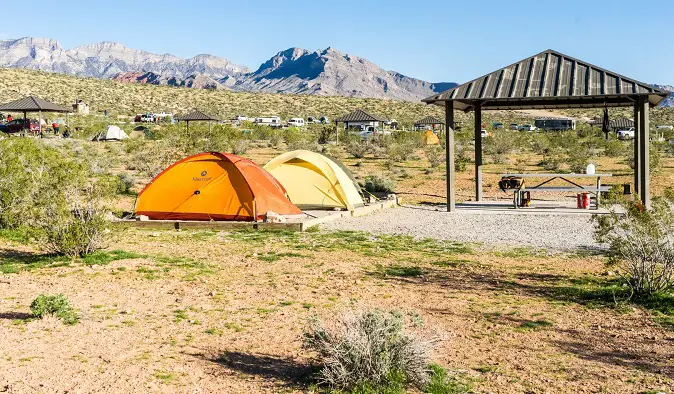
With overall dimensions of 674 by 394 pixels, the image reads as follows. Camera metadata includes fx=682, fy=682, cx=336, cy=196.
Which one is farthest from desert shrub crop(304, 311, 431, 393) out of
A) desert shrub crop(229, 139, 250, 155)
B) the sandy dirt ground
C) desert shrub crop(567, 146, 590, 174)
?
desert shrub crop(229, 139, 250, 155)

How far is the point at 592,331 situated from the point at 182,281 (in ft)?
15.3

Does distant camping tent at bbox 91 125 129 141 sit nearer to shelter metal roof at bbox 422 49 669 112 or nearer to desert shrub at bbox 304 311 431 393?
shelter metal roof at bbox 422 49 669 112

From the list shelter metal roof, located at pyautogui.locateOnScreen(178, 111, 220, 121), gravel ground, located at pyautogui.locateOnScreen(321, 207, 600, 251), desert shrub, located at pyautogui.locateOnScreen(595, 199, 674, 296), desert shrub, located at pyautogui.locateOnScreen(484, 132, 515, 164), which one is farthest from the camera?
shelter metal roof, located at pyautogui.locateOnScreen(178, 111, 220, 121)

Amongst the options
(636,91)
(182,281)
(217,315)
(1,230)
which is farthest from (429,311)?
(636,91)

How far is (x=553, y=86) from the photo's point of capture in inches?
591

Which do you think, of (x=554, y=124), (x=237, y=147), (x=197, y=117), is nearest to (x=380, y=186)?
(x=237, y=147)

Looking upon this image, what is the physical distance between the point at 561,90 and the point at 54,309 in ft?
38.6

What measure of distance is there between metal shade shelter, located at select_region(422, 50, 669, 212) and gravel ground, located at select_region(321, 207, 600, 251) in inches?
56.5

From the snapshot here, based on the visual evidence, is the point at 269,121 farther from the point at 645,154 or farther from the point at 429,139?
the point at 645,154

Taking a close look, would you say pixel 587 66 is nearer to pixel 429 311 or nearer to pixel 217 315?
pixel 429 311

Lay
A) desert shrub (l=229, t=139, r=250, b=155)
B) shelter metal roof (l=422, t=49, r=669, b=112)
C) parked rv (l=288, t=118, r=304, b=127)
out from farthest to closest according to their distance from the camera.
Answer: parked rv (l=288, t=118, r=304, b=127) < desert shrub (l=229, t=139, r=250, b=155) < shelter metal roof (l=422, t=49, r=669, b=112)

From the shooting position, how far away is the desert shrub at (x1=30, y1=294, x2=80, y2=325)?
21.0 ft

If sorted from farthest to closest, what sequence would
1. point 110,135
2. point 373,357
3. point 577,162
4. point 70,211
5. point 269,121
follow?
point 269,121 → point 110,135 → point 577,162 → point 70,211 → point 373,357

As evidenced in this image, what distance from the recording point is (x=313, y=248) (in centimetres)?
1060
